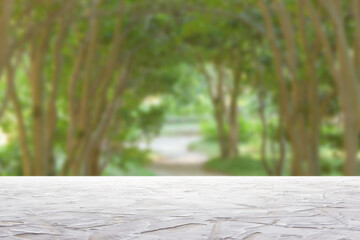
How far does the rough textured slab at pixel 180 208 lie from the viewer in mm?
3416

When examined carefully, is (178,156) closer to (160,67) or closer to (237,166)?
(237,166)

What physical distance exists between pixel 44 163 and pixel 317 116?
450cm

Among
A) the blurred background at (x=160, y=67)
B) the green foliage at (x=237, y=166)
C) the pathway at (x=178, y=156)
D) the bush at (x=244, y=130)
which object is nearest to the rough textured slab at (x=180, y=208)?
the blurred background at (x=160, y=67)

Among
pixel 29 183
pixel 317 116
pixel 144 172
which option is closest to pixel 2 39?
pixel 29 183

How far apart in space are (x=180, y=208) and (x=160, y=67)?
11.9 m

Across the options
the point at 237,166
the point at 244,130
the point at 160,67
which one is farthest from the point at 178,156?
the point at 160,67

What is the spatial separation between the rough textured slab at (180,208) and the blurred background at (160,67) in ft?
6.91

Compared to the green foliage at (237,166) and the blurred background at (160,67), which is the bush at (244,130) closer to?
the green foliage at (237,166)

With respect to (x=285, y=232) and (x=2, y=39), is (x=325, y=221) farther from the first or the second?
(x=2, y=39)

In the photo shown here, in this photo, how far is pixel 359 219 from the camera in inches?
147

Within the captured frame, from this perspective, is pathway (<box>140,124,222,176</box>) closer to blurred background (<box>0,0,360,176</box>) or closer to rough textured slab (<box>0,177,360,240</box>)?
blurred background (<box>0,0,360,176</box>)

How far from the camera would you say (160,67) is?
15.8 m

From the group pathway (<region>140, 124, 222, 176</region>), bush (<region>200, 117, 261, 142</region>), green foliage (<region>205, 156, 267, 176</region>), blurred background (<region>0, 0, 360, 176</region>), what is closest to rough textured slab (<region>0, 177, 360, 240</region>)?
blurred background (<region>0, 0, 360, 176</region>)

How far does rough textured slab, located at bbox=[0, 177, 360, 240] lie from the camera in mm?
3416
